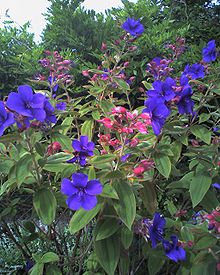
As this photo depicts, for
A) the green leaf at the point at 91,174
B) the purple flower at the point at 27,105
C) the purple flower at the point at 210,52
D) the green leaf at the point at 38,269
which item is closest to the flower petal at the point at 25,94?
the purple flower at the point at 27,105

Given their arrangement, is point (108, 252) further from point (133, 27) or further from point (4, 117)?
point (133, 27)

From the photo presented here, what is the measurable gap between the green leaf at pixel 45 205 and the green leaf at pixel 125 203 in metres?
0.18

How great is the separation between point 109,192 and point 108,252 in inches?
8.4

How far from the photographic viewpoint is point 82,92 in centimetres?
301

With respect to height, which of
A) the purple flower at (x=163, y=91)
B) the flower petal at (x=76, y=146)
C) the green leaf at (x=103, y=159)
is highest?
the purple flower at (x=163, y=91)

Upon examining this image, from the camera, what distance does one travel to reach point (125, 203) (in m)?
1.17

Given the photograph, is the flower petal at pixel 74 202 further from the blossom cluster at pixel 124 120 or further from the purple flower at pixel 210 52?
the purple flower at pixel 210 52

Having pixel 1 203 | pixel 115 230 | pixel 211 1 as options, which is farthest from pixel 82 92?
pixel 211 1

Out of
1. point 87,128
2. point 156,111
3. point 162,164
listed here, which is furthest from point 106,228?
point 87,128

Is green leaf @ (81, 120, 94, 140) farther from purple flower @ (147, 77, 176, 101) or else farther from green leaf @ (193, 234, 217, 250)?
Result: green leaf @ (193, 234, 217, 250)

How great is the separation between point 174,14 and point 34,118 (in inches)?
133

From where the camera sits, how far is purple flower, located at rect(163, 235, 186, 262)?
125 cm

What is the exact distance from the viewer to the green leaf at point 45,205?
1194mm

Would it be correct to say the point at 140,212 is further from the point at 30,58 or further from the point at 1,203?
the point at 30,58
